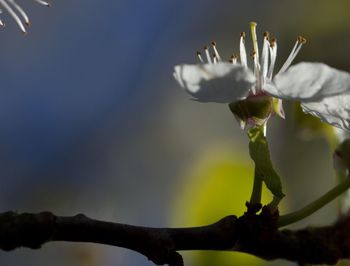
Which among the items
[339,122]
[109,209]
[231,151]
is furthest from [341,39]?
[339,122]

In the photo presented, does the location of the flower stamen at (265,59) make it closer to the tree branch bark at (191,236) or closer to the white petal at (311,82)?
the white petal at (311,82)

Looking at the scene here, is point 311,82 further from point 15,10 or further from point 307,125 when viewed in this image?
point 15,10

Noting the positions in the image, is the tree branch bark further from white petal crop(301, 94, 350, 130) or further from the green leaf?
white petal crop(301, 94, 350, 130)

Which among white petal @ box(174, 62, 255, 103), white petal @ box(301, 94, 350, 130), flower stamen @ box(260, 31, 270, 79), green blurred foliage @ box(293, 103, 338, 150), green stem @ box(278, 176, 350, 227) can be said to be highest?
flower stamen @ box(260, 31, 270, 79)

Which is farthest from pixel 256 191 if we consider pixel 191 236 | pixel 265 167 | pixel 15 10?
pixel 15 10

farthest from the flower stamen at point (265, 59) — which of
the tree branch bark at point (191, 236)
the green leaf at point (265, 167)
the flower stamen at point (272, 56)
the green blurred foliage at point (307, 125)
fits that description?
the tree branch bark at point (191, 236)

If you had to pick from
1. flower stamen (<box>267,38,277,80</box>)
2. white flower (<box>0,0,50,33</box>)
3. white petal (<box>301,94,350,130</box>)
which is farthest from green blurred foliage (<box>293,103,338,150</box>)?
white flower (<box>0,0,50,33</box>)
